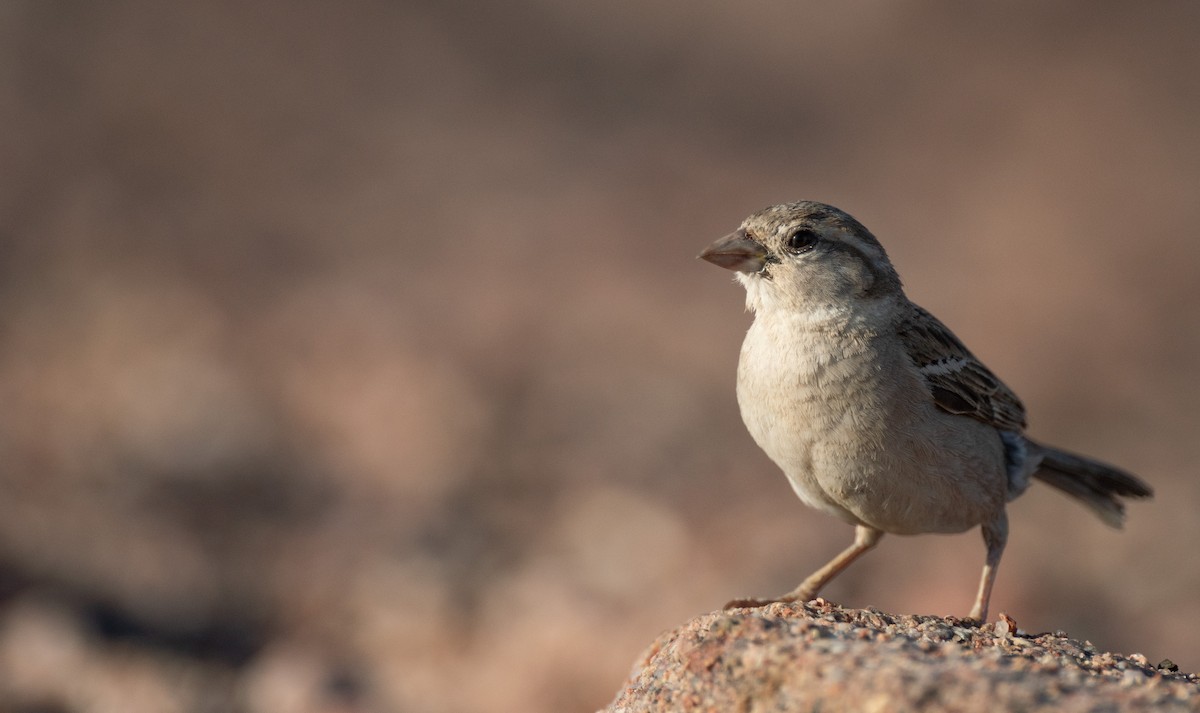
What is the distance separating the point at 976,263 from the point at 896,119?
4.82 m

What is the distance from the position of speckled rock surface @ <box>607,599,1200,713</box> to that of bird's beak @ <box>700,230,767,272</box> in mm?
1707

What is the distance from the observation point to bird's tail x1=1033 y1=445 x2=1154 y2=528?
24.4 feet

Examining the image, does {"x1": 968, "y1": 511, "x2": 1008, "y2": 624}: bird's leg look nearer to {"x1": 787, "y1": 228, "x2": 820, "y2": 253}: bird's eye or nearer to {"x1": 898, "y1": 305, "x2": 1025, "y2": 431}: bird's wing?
{"x1": 898, "y1": 305, "x2": 1025, "y2": 431}: bird's wing

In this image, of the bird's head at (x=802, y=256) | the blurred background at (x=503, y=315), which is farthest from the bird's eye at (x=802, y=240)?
the blurred background at (x=503, y=315)

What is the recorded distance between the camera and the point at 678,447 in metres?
13.2

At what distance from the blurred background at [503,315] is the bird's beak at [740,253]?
3376mm

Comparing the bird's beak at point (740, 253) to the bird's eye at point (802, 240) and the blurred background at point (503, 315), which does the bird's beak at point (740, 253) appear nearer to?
the bird's eye at point (802, 240)

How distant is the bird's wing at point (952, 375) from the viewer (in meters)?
6.23

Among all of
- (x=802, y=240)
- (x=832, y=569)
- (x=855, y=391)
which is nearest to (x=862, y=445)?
(x=855, y=391)

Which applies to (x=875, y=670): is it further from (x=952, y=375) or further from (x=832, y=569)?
(x=952, y=375)

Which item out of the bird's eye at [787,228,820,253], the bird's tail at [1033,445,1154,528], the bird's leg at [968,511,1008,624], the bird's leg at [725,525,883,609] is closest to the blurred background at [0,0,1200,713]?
the bird's tail at [1033,445,1154,528]

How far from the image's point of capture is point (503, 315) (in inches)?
630

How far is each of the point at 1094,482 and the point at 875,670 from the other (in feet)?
13.8

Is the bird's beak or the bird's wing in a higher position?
the bird's beak
